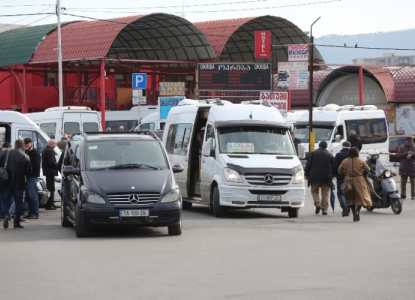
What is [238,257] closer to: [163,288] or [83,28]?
[163,288]

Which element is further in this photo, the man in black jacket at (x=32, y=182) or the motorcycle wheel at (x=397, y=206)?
the motorcycle wheel at (x=397, y=206)

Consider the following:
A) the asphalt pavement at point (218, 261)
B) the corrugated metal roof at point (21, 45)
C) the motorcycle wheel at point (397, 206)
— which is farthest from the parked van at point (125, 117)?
the asphalt pavement at point (218, 261)

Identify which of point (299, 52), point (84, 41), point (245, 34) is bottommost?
point (299, 52)

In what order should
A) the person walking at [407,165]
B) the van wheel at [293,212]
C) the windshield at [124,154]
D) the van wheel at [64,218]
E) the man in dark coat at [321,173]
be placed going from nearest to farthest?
the windshield at [124,154] → the van wheel at [64,218] → the van wheel at [293,212] → the man in dark coat at [321,173] → the person walking at [407,165]

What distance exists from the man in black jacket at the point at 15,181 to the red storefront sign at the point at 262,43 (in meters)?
34.5

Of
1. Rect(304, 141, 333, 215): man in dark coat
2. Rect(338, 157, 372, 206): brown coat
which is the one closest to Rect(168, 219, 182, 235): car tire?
Rect(338, 157, 372, 206): brown coat

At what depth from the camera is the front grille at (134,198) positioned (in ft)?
51.9

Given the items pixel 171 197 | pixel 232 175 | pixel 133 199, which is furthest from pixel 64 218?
pixel 232 175

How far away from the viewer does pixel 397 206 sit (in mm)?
21812

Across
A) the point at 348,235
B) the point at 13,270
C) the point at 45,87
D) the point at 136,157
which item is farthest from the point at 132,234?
the point at 45,87

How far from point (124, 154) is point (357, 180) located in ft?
17.4

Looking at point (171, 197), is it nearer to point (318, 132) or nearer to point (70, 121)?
point (70, 121)

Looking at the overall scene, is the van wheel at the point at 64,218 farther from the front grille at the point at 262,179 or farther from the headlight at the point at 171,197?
the front grille at the point at 262,179

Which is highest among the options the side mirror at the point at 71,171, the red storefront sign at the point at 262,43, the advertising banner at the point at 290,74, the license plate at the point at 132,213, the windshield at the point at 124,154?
the red storefront sign at the point at 262,43
